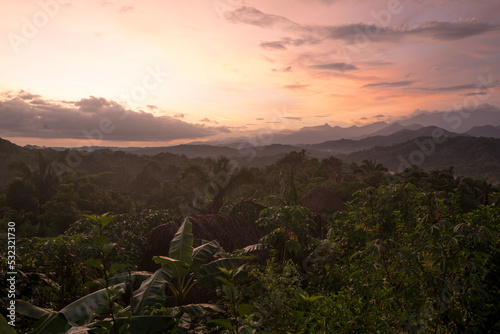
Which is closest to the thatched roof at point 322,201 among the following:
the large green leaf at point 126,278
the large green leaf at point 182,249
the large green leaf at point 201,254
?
the large green leaf at point 201,254

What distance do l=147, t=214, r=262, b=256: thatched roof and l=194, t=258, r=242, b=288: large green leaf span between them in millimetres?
3327

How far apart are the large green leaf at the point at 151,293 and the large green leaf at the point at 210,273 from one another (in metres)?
0.50

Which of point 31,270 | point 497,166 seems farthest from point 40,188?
point 497,166

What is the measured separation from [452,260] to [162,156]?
74466 mm

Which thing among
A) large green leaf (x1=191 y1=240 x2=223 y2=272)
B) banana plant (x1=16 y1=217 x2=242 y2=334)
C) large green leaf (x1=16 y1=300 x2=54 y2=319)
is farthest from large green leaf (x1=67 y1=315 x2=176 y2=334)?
large green leaf (x1=191 y1=240 x2=223 y2=272)

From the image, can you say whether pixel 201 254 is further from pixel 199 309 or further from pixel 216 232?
pixel 216 232

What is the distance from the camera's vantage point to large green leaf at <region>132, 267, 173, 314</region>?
3.71m

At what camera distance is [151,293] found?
3.90 meters

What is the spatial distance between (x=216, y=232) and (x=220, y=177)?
1054 centimetres

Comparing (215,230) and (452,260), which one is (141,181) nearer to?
(215,230)

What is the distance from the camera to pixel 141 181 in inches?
1548

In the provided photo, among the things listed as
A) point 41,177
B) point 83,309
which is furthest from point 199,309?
point 41,177

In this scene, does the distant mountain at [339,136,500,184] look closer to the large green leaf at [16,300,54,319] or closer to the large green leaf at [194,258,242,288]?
the large green leaf at [194,258,242,288]

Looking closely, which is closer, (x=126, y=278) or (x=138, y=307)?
(x=138, y=307)
